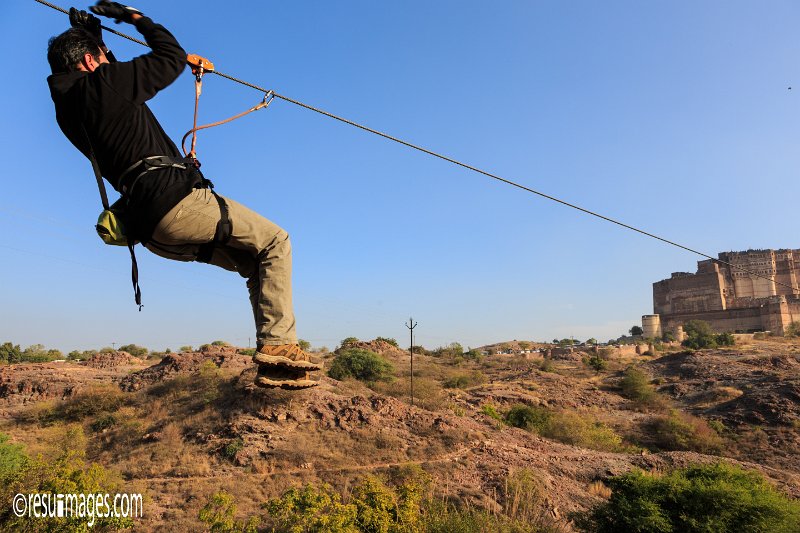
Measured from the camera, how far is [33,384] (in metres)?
26.3

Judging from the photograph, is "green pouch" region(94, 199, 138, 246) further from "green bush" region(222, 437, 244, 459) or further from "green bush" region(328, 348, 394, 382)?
"green bush" region(328, 348, 394, 382)

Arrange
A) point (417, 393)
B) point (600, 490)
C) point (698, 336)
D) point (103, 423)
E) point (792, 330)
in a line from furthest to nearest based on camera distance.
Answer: point (698, 336)
point (792, 330)
point (417, 393)
point (103, 423)
point (600, 490)

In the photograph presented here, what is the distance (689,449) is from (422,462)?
13455mm

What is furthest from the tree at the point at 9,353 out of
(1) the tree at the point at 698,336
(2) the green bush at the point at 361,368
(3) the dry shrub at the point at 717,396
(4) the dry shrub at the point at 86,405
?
(1) the tree at the point at 698,336

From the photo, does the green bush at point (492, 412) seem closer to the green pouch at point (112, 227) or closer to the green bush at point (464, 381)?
the green bush at point (464, 381)

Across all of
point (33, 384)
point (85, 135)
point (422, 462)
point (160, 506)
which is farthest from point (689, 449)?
point (33, 384)

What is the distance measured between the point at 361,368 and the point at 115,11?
2773 centimetres

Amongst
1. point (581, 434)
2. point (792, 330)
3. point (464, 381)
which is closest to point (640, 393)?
point (464, 381)

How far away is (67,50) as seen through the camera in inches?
93.8

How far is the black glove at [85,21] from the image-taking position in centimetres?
241

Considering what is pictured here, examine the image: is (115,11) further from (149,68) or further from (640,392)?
(640,392)

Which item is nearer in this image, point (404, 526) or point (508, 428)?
point (404, 526)

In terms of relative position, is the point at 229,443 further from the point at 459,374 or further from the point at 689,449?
the point at 459,374

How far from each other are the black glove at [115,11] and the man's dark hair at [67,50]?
7.0 inches
